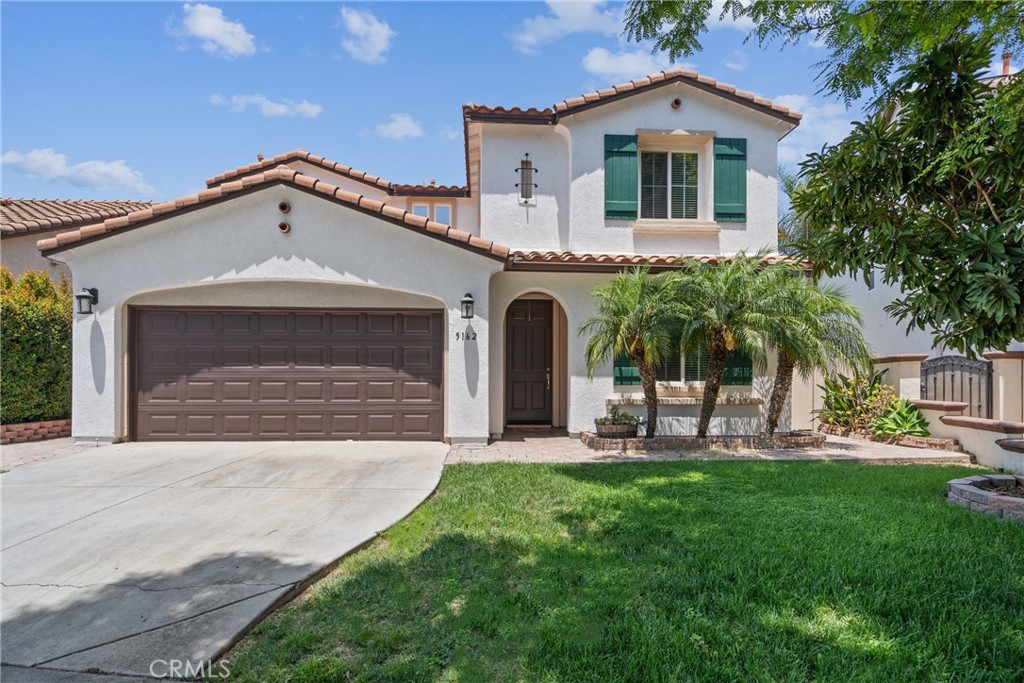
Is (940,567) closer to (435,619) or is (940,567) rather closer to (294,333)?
(435,619)

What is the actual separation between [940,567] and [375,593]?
4.50m

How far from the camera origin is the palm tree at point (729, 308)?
976 centimetres

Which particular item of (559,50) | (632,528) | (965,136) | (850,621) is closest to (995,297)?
(965,136)

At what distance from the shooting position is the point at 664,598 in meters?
3.85

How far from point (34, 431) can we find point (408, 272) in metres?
8.11

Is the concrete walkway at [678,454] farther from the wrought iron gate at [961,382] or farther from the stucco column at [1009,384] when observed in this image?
the wrought iron gate at [961,382]

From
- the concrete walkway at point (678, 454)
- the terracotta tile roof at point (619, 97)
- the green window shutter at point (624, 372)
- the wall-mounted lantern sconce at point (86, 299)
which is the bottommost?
the concrete walkway at point (678, 454)

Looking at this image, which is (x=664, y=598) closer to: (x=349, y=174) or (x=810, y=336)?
(x=810, y=336)

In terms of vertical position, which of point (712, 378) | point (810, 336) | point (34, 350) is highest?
point (810, 336)

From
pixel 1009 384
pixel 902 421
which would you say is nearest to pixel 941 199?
pixel 1009 384

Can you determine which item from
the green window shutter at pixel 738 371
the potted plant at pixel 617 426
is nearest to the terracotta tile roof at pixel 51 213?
the potted plant at pixel 617 426

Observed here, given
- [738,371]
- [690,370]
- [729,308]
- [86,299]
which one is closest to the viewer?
[729,308]

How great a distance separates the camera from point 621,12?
4828 mm

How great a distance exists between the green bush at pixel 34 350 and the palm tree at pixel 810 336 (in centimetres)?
1409
